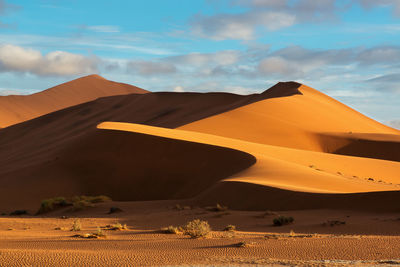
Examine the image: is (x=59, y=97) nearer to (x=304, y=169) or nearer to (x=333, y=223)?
(x=304, y=169)

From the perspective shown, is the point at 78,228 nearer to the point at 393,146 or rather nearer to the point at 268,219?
the point at 268,219

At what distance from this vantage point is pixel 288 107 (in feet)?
198

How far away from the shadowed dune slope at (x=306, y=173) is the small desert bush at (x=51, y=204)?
677 cm

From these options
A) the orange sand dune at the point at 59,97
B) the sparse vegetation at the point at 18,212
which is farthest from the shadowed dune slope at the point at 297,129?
the orange sand dune at the point at 59,97

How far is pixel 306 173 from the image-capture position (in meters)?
26.0

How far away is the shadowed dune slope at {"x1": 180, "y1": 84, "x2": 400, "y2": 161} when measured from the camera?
5038cm

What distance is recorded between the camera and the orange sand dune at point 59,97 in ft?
394

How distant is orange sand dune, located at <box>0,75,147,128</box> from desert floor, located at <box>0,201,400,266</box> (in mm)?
103727

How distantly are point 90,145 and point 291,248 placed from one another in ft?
82.4

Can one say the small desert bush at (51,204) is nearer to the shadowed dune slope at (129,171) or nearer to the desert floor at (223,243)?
the shadowed dune slope at (129,171)

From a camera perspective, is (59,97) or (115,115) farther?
(59,97)

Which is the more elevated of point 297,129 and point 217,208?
point 297,129

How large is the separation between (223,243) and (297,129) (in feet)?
139

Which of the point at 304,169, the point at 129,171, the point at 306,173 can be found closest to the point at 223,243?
the point at 306,173
